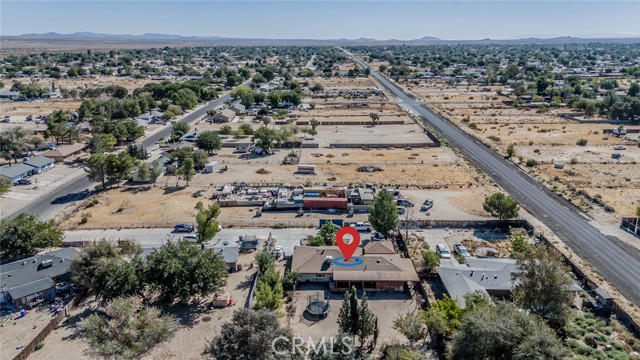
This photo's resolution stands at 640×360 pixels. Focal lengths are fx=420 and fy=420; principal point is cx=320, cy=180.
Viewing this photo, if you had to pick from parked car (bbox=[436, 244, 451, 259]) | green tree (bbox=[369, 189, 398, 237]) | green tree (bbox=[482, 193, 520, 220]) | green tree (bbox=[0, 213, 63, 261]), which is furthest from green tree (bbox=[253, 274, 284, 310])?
green tree (bbox=[482, 193, 520, 220])

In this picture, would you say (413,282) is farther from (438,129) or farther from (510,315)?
(438,129)

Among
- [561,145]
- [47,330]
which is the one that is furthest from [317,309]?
[561,145]

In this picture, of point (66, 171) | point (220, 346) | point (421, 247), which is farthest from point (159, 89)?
point (220, 346)

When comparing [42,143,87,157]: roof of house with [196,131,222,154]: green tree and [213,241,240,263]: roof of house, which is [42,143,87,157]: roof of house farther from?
[213,241,240,263]: roof of house

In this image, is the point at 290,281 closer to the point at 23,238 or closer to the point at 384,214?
the point at 384,214

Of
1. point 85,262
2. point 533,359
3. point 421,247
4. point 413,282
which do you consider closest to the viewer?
point 533,359

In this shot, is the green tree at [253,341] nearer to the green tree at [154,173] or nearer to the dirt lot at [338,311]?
the dirt lot at [338,311]

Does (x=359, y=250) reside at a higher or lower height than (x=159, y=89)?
lower

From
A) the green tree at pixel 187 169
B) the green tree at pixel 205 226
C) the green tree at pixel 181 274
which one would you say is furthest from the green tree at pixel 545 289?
the green tree at pixel 187 169

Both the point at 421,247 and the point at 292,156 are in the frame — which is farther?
the point at 292,156
